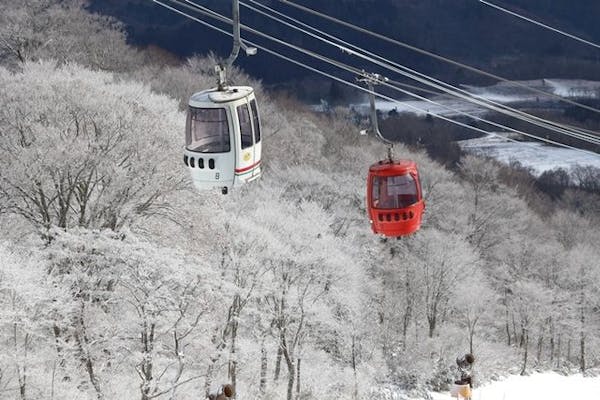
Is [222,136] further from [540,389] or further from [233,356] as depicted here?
[540,389]

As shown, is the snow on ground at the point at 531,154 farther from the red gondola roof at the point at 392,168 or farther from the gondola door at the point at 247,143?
the gondola door at the point at 247,143

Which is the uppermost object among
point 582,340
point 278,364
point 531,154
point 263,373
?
point 531,154

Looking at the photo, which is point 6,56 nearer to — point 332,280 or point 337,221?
point 337,221

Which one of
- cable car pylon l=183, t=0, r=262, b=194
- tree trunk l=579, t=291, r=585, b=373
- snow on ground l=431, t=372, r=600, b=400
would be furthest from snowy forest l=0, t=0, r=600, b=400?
cable car pylon l=183, t=0, r=262, b=194

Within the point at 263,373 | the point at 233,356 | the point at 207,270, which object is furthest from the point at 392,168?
the point at 263,373

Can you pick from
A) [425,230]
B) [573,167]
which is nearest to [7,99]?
[425,230]

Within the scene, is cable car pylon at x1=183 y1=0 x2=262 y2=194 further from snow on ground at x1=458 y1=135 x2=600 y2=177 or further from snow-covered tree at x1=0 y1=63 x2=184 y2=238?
snow on ground at x1=458 y1=135 x2=600 y2=177

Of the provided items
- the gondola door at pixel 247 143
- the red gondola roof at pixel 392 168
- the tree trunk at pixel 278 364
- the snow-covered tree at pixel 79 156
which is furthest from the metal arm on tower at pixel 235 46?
the tree trunk at pixel 278 364
